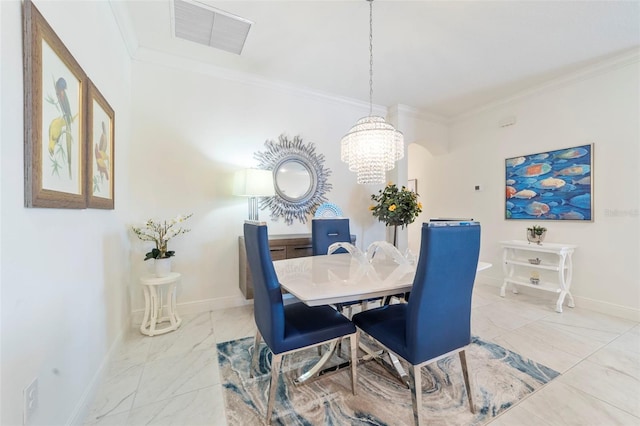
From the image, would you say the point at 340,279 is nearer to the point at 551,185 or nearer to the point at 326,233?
the point at 326,233

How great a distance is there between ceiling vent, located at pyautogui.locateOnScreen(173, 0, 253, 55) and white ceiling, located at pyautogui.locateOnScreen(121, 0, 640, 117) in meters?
0.07

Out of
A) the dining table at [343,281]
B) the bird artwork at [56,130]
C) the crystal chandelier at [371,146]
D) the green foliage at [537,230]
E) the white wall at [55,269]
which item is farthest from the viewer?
the green foliage at [537,230]

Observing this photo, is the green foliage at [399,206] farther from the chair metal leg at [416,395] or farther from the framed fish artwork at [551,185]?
the chair metal leg at [416,395]

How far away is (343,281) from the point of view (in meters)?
1.58

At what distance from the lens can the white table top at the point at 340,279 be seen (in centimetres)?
136

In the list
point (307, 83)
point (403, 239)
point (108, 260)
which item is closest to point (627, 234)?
point (403, 239)

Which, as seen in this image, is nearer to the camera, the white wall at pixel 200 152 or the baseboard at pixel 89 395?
the baseboard at pixel 89 395

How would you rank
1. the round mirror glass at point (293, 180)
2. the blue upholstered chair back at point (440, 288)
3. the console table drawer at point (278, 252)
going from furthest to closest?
the round mirror glass at point (293, 180) < the console table drawer at point (278, 252) < the blue upholstered chair back at point (440, 288)

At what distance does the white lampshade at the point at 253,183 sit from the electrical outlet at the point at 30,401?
6.54ft

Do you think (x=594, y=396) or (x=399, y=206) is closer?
(x=594, y=396)

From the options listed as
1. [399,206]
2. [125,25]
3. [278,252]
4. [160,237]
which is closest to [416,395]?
[278,252]

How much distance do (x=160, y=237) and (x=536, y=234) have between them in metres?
4.34

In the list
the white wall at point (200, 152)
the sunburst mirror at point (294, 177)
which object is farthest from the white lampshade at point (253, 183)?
the sunburst mirror at point (294, 177)

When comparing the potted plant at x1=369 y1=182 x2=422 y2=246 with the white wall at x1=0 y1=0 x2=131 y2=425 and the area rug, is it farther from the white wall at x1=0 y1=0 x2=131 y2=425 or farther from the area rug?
the white wall at x1=0 y1=0 x2=131 y2=425
